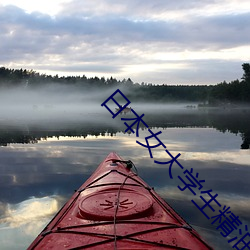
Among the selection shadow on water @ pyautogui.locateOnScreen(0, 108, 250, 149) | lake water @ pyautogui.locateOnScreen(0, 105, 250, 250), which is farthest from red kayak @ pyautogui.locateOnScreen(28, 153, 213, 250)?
shadow on water @ pyautogui.locateOnScreen(0, 108, 250, 149)

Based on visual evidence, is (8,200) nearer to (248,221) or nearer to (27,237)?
(27,237)

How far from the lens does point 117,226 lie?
468 cm

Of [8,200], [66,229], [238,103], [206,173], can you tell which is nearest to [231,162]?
[206,173]

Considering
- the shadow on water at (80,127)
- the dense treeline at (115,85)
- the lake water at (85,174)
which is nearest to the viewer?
the lake water at (85,174)

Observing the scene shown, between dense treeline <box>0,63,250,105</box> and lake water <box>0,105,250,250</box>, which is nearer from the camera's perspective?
lake water <box>0,105,250,250</box>

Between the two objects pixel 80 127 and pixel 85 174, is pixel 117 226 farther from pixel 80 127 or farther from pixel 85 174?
pixel 80 127

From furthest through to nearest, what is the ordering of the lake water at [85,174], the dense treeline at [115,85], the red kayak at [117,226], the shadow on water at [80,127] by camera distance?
1. the dense treeline at [115,85]
2. the shadow on water at [80,127]
3. the lake water at [85,174]
4. the red kayak at [117,226]

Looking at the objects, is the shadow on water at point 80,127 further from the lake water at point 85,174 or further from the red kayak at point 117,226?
the red kayak at point 117,226

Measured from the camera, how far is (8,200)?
28.6 feet

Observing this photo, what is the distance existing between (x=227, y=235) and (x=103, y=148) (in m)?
11.4

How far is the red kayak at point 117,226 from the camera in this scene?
424 centimetres

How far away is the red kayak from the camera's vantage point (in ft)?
13.9

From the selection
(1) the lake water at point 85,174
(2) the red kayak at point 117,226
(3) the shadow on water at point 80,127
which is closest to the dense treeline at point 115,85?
(3) the shadow on water at point 80,127

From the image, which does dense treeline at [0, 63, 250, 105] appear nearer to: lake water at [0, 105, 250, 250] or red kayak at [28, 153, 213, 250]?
lake water at [0, 105, 250, 250]
